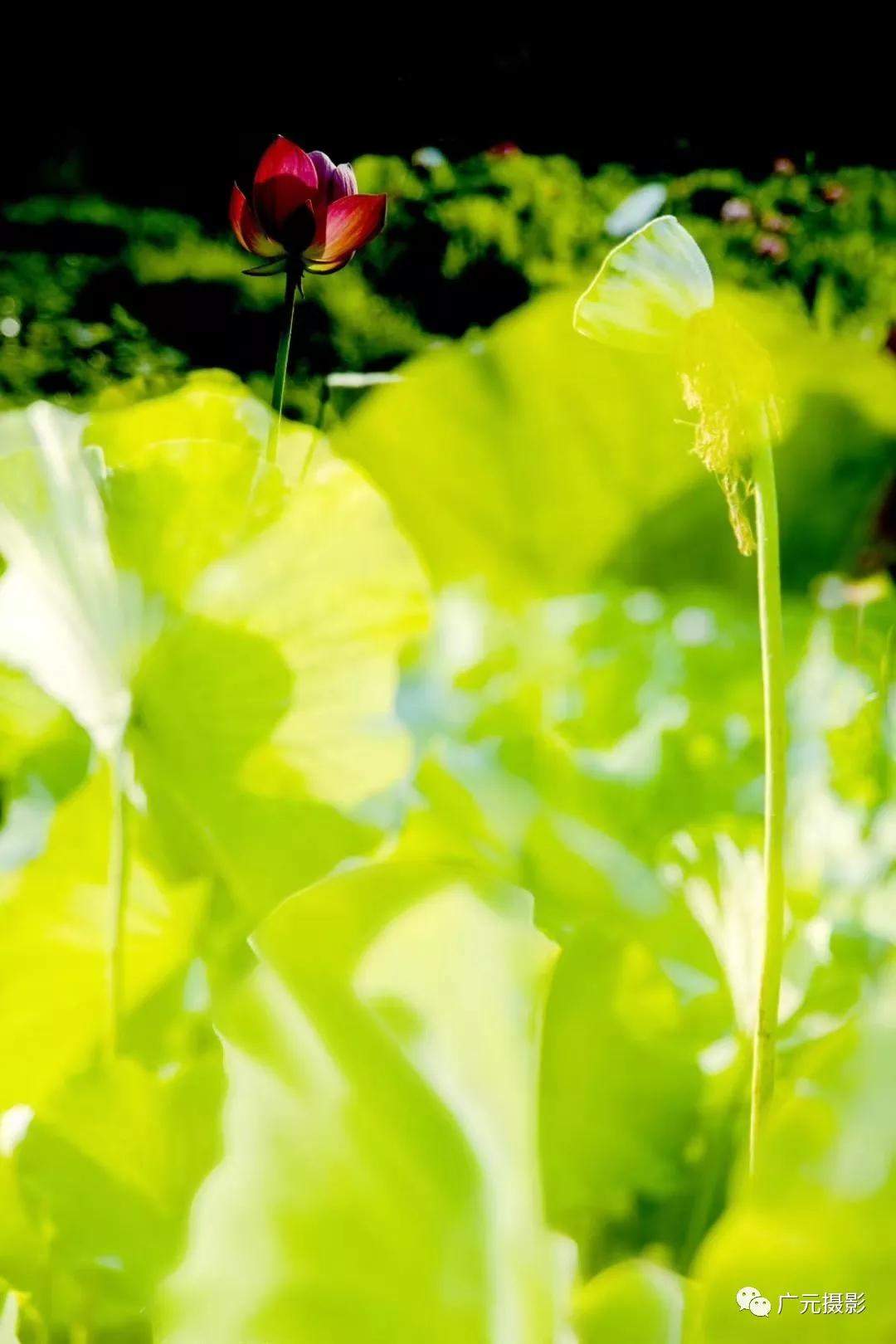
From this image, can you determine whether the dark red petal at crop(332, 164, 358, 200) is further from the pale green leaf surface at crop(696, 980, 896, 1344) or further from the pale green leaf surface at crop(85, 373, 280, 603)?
the pale green leaf surface at crop(696, 980, 896, 1344)

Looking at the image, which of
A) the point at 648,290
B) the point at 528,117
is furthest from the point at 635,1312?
the point at 528,117

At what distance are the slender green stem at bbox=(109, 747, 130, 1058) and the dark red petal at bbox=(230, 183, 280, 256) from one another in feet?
0.38

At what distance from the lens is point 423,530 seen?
247 millimetres

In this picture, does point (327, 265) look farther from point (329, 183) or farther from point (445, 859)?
point (445, 859)

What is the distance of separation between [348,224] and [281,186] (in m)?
0.02

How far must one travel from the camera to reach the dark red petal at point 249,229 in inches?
9.5

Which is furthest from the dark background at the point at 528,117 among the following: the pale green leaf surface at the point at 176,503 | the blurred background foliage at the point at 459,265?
the pale green leaf surface at the point at 176,503

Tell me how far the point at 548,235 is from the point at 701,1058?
0.32 metres

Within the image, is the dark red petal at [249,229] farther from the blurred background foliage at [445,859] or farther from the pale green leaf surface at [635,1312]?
the pale green leaf surface at [635,1312]

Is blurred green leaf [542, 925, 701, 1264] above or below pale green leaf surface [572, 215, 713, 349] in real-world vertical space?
below

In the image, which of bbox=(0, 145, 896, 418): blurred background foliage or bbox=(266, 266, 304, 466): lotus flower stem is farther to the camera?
bbox=(0, 145, 896, 418): blurred background foliage

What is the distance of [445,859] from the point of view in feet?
0.62

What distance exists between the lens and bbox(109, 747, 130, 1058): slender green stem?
0.57ft

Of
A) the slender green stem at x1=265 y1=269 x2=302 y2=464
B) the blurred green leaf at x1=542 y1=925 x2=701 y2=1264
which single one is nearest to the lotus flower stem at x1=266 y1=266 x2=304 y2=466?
the slender green stem at x1=265 y1=269 x2=302 y2=464
